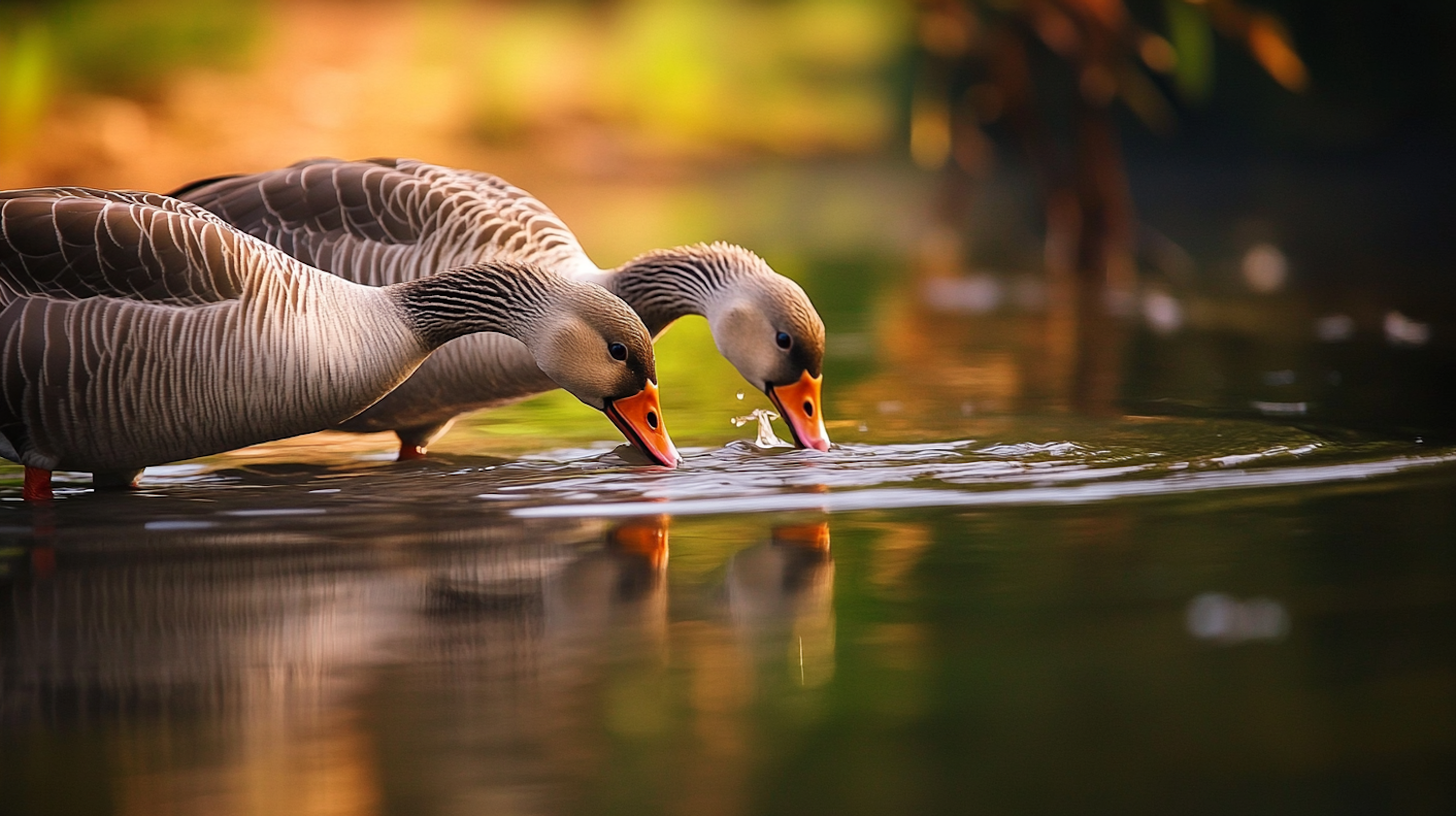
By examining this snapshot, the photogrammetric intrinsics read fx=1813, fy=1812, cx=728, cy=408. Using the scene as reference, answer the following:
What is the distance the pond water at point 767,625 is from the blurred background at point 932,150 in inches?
43.8

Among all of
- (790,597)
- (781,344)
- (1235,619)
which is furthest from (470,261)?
(1235,619)

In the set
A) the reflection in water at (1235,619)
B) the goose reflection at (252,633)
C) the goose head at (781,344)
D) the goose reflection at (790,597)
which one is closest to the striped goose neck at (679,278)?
the goose head at (781,344)

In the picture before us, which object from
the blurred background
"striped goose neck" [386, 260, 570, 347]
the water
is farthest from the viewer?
the blurred background

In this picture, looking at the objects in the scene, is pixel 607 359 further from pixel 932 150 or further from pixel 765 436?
pixel 932 150

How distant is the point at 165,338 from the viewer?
532 cm

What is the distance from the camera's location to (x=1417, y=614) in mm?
3682

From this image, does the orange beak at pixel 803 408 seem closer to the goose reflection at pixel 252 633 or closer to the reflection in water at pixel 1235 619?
the goose reflection at pixel 252 633

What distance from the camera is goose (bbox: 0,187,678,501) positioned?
17.4ft

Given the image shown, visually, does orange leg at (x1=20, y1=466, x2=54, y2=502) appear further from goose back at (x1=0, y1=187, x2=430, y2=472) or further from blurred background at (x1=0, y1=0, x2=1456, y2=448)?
blurred background at (x1=0, y1=0, x2=1456, y2=448)

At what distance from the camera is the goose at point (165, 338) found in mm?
5305

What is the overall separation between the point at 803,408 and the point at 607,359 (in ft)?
2.90

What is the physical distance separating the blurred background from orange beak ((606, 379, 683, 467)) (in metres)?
0.88

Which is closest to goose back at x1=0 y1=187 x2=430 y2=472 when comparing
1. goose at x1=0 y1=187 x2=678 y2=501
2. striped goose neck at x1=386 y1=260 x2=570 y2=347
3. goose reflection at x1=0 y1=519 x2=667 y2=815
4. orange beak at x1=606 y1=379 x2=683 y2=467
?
goose at x1=0 y1=187 x2=678 y2=501

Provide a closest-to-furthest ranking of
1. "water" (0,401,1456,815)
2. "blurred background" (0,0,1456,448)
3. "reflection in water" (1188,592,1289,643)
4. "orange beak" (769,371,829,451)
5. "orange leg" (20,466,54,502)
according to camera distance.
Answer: "water" (0,401,1456,815) → "reflection in water" (1188,592,1289,643) → "orange leg" (20,466,54,502) → "orange beak" (769,371,829,451) → "blurred background" (0,0,1456,448)
